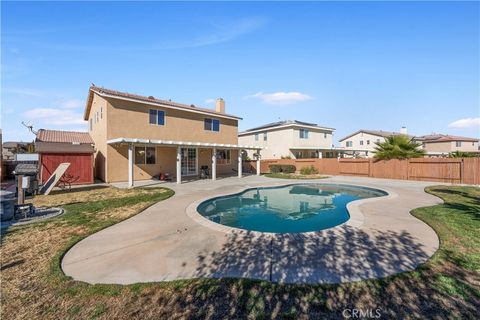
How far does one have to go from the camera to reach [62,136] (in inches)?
762

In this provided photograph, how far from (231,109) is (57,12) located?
59.3 ft

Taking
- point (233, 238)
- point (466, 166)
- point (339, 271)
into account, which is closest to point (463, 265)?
point (339, 271)

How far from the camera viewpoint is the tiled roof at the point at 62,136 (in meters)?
18.6

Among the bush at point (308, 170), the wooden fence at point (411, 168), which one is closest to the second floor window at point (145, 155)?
the bush at point (308, 170)

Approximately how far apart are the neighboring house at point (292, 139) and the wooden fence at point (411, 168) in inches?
208

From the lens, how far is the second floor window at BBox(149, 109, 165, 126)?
1808 cm

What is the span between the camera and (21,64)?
1170cm

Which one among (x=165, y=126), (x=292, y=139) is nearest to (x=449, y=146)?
(x=292, y=139)

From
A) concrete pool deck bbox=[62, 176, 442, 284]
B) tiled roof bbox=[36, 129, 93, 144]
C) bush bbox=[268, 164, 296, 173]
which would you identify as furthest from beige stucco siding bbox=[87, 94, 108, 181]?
bush bbox=[268, 164, 296, 173]

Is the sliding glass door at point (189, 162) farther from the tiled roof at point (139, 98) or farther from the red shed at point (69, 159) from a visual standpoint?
the red shed at point (69, 159)

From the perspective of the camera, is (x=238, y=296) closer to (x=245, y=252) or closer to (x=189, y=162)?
(x=245, y=252)

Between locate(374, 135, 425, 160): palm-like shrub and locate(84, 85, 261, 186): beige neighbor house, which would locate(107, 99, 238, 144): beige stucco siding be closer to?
locate(84, 85, 261, 186): beige neighbor house

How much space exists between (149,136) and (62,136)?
8.11m

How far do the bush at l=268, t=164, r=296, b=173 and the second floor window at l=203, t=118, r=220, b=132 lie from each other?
8508 millimetres
